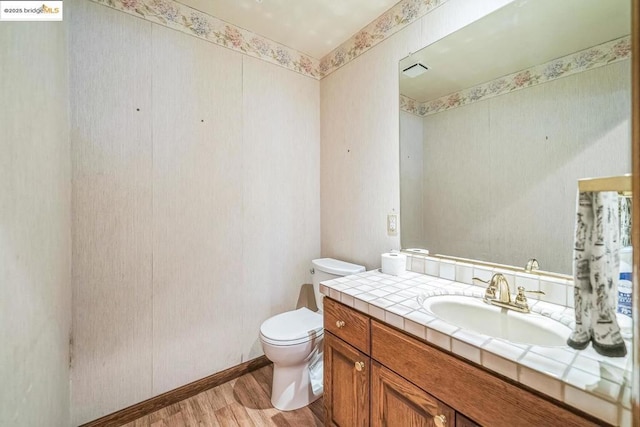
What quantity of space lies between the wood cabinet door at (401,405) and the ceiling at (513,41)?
4.55 ft

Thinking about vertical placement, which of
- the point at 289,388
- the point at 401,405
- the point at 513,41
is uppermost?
the point at 513,41

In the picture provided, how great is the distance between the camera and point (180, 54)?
159cm

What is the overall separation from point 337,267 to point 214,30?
6.04 ft

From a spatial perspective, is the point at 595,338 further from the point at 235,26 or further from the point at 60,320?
the point at 235,26

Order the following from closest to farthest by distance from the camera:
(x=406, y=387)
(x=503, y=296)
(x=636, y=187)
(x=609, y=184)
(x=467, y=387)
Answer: (x=636, y=187) → (x=609, y=184) → (x=467, y=387) → (x=406, y=387) → (x=503, y=296)

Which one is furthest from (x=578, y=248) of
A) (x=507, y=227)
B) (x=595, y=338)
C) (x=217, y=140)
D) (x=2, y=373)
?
(x=217, y=140)

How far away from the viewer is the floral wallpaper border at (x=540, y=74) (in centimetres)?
88

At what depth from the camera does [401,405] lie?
89 centimetres

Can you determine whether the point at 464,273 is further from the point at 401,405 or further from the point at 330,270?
the point at 330,270

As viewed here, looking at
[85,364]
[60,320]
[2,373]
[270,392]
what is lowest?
[270,392]

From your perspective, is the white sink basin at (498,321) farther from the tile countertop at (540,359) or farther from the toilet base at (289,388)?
the toilet base at (289,388)

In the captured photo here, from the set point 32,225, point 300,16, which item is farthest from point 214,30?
point 32,225

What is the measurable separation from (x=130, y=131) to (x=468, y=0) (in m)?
1.95

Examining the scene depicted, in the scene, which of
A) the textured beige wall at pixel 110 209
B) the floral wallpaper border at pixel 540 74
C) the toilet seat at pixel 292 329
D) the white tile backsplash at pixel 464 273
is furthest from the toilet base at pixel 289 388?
the floral wallpaper border at pixel 540 74
